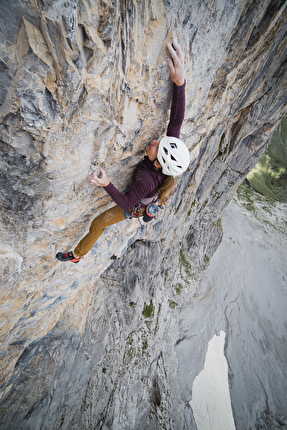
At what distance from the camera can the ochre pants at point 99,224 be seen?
3.88 meters

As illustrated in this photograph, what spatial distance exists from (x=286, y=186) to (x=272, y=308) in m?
20.7

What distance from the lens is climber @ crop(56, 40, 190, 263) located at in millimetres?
2820

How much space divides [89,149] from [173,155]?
1255 millimetres

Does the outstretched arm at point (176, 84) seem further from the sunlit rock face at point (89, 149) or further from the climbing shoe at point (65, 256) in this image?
the climbing shoe at point (65, 256)

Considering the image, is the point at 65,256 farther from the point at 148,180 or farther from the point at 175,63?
the point at 175,63

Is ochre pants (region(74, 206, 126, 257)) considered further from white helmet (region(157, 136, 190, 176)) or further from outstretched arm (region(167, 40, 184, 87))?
outstretched arm (region(167, 40, 184, 87))

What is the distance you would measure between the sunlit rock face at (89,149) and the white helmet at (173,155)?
587mm

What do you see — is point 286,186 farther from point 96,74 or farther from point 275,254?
point 96,74

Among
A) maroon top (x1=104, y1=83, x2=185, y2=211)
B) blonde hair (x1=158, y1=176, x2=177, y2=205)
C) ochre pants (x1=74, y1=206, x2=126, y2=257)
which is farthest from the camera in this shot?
ochre pants (x1=74, y1=206, x2=126, y2=257)

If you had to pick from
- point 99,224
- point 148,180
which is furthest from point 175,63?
A: point 99,224

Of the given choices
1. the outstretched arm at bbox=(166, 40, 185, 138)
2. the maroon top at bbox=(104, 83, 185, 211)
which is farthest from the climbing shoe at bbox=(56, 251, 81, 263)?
the outstretched arm at bbox=(166, 40, 185, 138)

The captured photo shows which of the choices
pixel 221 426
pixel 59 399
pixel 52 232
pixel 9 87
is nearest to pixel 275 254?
pixel 221 426

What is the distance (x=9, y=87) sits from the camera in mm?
1854

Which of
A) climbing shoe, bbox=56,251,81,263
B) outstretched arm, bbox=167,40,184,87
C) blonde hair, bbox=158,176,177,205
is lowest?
climbing shoe, bbox=56,251,81,263
